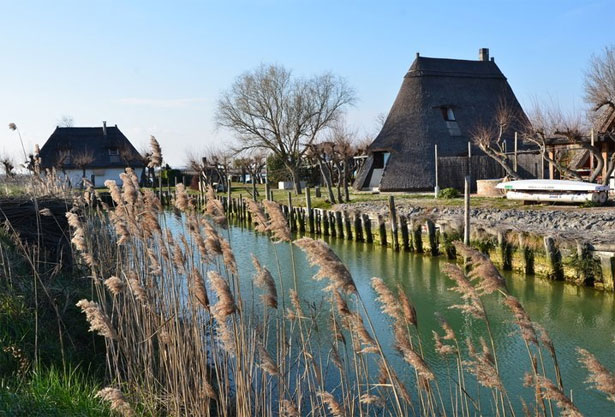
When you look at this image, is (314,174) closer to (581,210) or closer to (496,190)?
(496,190)

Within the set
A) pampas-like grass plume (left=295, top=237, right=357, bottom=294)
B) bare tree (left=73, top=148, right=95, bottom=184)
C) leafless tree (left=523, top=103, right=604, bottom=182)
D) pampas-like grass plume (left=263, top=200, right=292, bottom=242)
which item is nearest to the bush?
leafless tree (left=523, top=103, right=604, bottom=182)

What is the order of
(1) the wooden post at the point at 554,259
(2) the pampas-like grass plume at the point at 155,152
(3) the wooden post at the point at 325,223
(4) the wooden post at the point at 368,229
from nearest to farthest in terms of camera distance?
(2) the pampas-like grass plume at the point at 155,152 → (1) the wooden post at the point at 554,259 → (4) the wooden post at the point at 368,229 → (3) the wooden post at the point at 325,223

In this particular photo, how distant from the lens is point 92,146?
5000cm

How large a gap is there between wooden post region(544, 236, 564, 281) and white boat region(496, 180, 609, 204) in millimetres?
5567

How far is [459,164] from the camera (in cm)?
2689

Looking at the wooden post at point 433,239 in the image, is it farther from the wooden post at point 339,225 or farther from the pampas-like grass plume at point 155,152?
the pampas-like grass plume at point 155,152

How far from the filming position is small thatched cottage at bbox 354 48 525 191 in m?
29.0

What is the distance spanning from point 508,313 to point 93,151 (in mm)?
43982

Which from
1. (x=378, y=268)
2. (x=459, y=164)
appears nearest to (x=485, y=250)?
(x=378, y=268)

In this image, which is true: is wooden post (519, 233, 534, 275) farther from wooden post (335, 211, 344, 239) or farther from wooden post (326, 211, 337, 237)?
wooden post (326, 211, 337, 237)

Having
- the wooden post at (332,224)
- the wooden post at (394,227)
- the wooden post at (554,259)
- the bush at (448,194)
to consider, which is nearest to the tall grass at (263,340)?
the wooden post at (554,259)

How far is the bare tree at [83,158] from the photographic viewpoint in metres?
45.1

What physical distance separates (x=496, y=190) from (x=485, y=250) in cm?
878

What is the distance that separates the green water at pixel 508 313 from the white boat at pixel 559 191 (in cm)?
454
